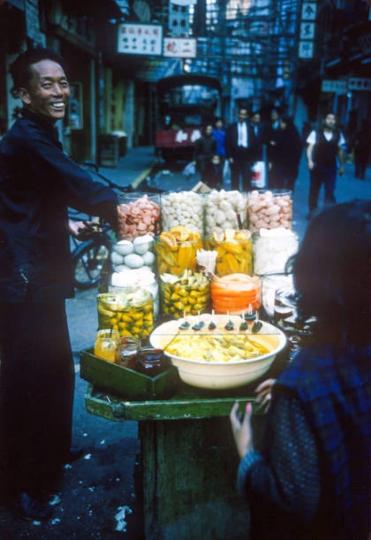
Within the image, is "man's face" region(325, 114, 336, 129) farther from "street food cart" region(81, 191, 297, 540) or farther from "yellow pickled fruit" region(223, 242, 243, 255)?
"yellow pickled fruit" region(223, 242, 243, 255)

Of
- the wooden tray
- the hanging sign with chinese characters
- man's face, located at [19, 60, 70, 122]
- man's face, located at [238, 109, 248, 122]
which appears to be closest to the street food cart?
the wooden tray

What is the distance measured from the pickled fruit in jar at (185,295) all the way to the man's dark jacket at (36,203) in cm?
46

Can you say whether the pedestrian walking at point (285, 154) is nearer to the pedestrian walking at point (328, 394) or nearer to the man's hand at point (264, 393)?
the man's hand at point (264, 393)

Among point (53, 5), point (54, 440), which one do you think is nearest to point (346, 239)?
point (54, 440)

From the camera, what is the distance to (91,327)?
5.17m

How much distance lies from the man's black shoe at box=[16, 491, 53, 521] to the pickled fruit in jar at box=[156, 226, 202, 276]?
1.31 metres

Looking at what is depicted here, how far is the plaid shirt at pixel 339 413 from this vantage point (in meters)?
1.20

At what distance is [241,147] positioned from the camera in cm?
1134

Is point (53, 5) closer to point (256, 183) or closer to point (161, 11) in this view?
point (256, 183)

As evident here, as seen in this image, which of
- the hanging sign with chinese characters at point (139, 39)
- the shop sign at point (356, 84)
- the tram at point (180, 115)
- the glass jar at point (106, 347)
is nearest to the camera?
the glass jar at point (106, 347)

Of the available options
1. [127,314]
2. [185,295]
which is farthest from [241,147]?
[127,314]

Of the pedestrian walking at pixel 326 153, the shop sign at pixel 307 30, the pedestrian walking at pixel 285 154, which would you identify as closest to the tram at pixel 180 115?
the shop sign at pixel 307 30

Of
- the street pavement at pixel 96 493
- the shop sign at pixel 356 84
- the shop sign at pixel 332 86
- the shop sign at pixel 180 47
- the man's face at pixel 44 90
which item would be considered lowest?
the street pavement at pixel 96 493

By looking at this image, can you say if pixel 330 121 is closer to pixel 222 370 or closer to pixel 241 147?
pixel 241 147
